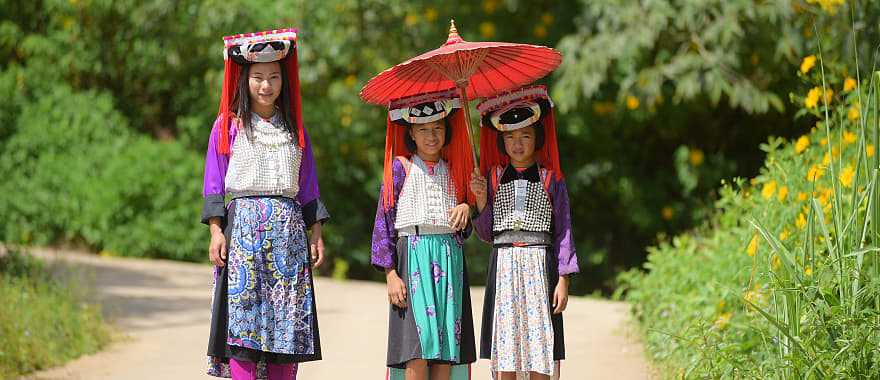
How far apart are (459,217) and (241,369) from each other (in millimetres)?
968

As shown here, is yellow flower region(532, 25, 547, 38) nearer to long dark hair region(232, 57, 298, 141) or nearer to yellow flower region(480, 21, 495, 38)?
yellow flower region(480, 21, 495, 38)

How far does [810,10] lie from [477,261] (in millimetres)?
5400

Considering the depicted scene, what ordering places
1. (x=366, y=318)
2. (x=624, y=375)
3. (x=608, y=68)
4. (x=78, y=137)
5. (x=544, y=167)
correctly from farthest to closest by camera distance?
(x=78, y=137) < (x=608, y=68) < (x=366, y=318) < (x=624, y=375) < (x=544, y=167)

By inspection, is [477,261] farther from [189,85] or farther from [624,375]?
[624,375]

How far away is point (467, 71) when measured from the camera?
4602 mm

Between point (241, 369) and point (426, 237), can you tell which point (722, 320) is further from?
point (241, 369)

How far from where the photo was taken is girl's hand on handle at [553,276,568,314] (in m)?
4.59

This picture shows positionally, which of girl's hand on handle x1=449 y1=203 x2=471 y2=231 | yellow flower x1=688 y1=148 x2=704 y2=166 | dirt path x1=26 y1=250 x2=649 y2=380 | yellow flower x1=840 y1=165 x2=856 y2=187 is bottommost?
dirt path x1=26 y1=250 x2=649 y2=380

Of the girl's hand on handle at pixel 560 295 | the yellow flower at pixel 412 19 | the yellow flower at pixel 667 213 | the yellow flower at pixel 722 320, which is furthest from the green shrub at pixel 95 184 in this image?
the girl's hand on handle at pixel 560 295

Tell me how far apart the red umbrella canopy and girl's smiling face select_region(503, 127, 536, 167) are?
178 mm

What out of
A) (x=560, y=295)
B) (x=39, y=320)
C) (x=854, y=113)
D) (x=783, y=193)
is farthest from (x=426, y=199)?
(x=39, y=320)

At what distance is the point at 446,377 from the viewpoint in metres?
4.61

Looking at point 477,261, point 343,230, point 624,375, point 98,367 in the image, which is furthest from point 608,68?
point 98,367

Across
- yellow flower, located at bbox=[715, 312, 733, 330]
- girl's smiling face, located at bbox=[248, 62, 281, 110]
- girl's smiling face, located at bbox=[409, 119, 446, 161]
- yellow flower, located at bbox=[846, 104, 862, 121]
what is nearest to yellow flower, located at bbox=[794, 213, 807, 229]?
yellow flower, located at bbox=[715, 312, 733, 330]
